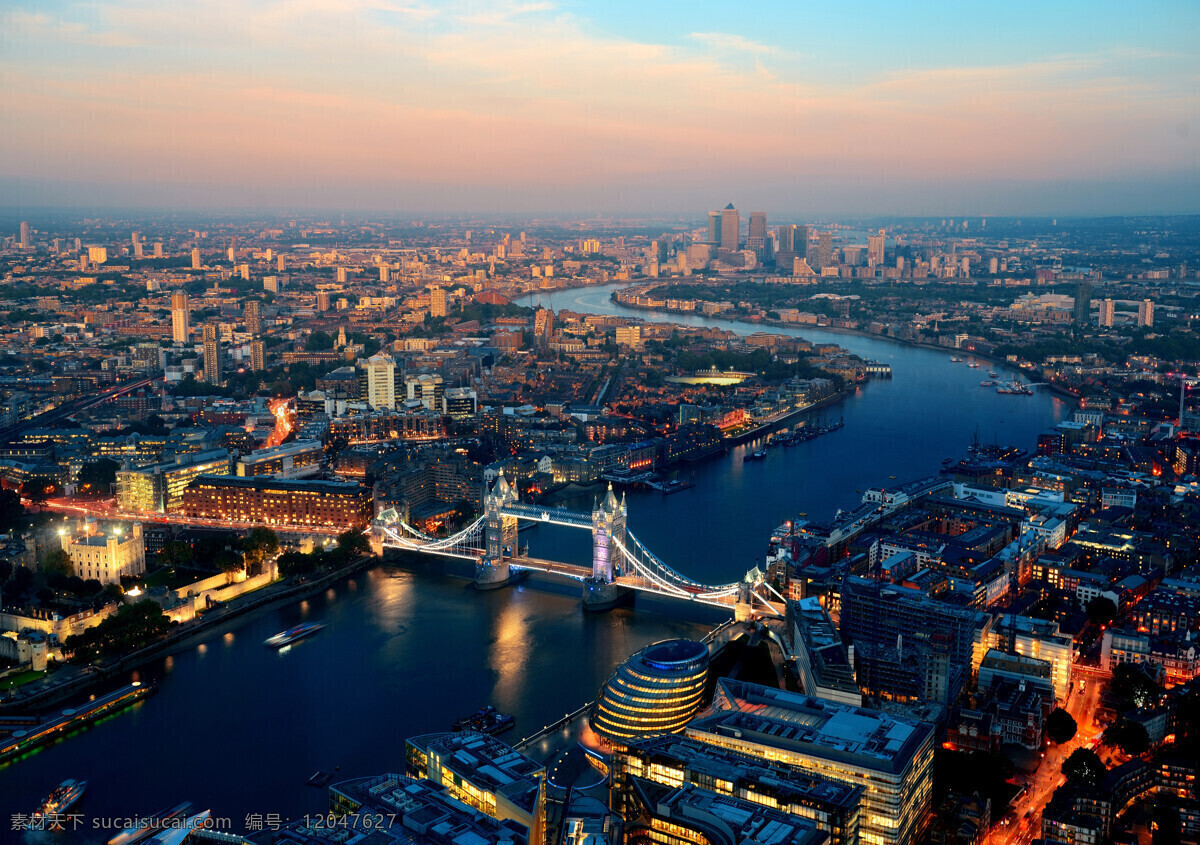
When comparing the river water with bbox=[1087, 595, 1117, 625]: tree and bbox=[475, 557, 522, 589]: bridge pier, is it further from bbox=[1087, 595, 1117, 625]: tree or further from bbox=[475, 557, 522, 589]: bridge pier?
bbox=[1087, 595, 1117, 625]: tree

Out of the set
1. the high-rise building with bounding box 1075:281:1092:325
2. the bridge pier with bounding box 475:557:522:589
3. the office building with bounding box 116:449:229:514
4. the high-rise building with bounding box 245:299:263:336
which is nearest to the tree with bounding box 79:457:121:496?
the office building with bounding box 116:449:229:514

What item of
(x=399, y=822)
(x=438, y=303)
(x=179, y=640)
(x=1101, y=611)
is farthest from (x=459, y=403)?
(x=438, y=303)

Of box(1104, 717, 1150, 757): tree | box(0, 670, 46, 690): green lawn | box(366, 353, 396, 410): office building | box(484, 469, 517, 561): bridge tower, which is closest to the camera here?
box(1104, 717, 1150, 757): tree

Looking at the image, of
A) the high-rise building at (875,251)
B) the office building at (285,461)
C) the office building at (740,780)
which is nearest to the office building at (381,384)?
the office building at (285,461)

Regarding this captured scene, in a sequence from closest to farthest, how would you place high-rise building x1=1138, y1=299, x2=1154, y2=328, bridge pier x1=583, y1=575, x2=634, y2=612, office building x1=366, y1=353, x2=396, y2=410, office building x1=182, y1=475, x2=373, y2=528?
bridge pier x1=583, y1=575, x2=634, y2=612 → office building x1=182, y1=475, x2=373, y2=528 → office building x1=366, y1=353, x2=396, y2=410 → high-rise building x1=1138, y1=299, x2=1154, y2=328

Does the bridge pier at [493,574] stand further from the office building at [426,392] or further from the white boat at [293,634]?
the office building at [426,392]

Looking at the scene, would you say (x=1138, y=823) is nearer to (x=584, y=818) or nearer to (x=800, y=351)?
(x=584, y=818)
